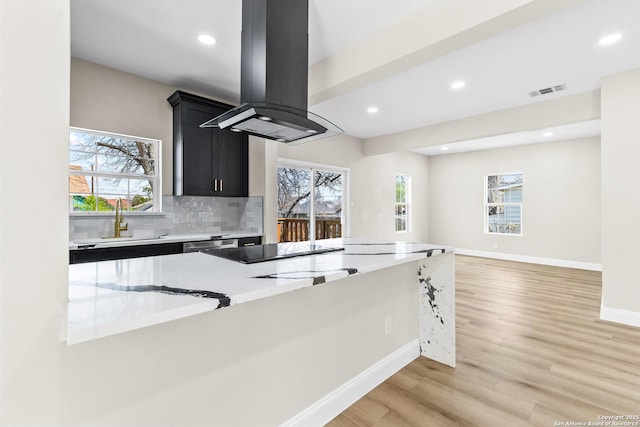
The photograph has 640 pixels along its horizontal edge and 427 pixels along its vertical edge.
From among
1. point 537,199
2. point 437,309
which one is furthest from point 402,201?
point 437,309

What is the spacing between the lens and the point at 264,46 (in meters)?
1.83

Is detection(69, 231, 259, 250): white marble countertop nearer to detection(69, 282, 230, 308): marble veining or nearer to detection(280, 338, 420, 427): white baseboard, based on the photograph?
detection(69, 282, 230, 308): marble veining

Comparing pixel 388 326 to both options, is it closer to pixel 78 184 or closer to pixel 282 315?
pixel 282 315

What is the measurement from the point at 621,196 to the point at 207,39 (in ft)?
14.1

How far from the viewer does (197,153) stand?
11.4 feet

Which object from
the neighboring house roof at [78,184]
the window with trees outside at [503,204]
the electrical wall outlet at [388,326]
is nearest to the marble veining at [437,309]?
the electrical wall outlet at [388,326]

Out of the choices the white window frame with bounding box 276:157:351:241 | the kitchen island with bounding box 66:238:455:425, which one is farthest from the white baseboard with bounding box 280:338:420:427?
the white window frame with bounding box 276:157:351:241

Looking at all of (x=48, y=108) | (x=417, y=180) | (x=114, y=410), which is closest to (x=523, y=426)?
(x=114, y=410)

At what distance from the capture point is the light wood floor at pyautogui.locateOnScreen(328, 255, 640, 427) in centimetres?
177

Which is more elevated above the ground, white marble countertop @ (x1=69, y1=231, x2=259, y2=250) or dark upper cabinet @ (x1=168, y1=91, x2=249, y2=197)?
dark upper cabinet @ (x1=168, y1=91, x2=249, y2=197)

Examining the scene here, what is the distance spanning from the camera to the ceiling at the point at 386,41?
87.8 inches

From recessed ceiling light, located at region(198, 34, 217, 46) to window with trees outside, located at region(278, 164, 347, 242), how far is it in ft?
8.29

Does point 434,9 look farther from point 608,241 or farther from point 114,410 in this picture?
point 608,241

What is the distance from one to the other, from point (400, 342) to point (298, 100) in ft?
6.14
